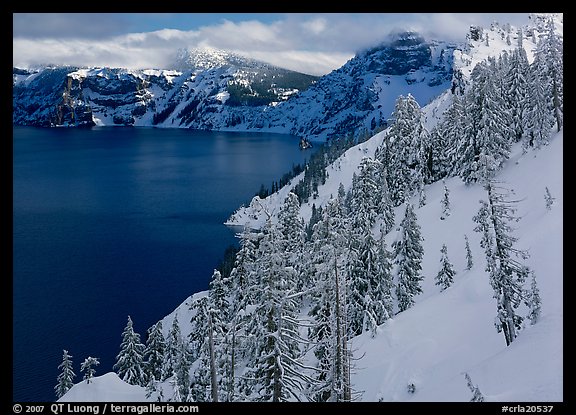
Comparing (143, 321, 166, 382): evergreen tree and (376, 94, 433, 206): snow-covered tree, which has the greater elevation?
(376, 94, 433, 206): snow-covered tree

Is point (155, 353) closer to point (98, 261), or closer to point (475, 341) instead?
point (475, 341)

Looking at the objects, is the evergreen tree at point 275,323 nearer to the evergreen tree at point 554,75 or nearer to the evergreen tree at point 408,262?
the evergreen tree at point 408,262

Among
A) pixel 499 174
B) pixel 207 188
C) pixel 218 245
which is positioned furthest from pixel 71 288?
pixel 207 188

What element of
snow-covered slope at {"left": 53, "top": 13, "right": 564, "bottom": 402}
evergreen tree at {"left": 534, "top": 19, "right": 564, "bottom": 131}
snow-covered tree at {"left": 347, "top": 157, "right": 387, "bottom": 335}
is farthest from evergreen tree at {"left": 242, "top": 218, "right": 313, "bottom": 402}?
evergreen tree at {"left": 534, "top": 19, "right": 564, "bottom": 131}

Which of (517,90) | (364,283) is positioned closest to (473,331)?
(364,283)

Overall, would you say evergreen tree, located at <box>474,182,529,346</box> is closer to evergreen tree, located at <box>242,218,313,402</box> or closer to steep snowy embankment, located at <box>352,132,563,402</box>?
steep snowy embankment, located at <box>352,132,563,402</box>

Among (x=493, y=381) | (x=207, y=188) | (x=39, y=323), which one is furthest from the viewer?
(x=207, y=188)

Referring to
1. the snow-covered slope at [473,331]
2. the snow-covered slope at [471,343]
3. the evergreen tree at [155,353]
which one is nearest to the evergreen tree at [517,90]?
the snow-covered slope at [473,331]

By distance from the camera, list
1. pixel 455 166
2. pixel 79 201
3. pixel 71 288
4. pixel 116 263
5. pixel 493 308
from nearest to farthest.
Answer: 1. pixel 493 308
2. pixel 455 166
3. pixel 71 288
4. pixel 116 263
5. pixel 79 201
